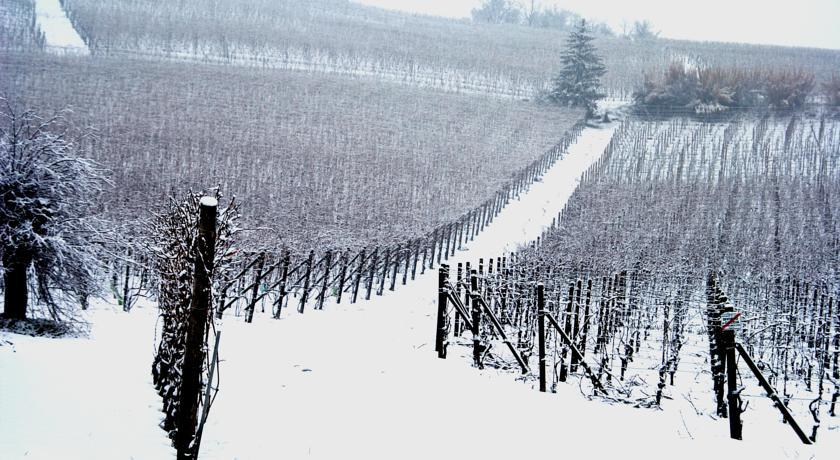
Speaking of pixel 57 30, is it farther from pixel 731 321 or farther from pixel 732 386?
pixel 732 386

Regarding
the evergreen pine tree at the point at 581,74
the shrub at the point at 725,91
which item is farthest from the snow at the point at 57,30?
the shrub at the point at 725,91

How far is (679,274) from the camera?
14.9 m

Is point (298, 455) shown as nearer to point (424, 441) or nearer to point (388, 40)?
point (424, 441)

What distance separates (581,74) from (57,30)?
4616 cm

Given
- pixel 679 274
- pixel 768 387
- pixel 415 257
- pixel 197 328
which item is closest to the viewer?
pixel 197 328

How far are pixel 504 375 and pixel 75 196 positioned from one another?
25.7ft

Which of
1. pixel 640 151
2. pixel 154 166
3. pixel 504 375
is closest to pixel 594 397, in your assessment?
pixel 504 375

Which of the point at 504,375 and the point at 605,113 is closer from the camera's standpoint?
the point at 504,375

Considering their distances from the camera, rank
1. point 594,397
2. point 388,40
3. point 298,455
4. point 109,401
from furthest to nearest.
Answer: point 388,40, point 594,397, point 109,401, point 298,455

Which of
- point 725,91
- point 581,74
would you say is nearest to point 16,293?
point 581,74

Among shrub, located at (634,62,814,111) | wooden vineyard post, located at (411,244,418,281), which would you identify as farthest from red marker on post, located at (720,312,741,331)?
shrub, located at (634,62,814,111)

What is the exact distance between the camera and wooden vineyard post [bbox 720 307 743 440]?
6.93 metres

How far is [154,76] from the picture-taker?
4875 centimetres

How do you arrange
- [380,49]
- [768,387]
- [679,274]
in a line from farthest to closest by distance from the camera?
1. [380,49]
2. [679,274]
3. [768,387]
